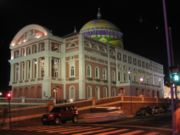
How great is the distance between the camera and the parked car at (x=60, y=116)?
30917mm

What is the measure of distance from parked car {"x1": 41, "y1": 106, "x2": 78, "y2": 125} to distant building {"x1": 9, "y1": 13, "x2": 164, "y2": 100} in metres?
29.3

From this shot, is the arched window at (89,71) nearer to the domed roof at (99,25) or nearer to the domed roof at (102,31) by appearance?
the domed roof at (102,31)

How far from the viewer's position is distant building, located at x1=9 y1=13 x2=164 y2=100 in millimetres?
64750

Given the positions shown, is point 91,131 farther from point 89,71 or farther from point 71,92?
point 89,71

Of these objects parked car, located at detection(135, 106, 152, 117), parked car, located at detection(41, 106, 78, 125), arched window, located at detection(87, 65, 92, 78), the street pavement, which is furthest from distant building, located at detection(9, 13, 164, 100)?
the street pavement

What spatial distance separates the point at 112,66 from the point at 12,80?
84.7 ft

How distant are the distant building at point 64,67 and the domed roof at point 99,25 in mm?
10123

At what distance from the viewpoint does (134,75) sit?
88.4 metres

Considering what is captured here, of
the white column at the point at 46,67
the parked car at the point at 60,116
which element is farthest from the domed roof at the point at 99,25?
the parked car at the point at 60,116

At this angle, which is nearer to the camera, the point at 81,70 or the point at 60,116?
the point at 60,116

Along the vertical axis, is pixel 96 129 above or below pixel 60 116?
below

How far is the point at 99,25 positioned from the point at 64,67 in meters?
24.2

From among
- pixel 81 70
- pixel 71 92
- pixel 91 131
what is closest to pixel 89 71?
pixel 81 70

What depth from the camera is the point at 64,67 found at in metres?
67.6
